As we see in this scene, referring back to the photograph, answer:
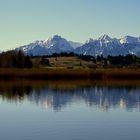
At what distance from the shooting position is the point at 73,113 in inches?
1387

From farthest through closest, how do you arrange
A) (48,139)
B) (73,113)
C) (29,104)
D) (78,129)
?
(29,104) → (73,113) → (78,129) → (48,139)

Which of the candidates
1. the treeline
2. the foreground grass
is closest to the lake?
the foreground grass

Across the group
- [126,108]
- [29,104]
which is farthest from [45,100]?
[126,108]

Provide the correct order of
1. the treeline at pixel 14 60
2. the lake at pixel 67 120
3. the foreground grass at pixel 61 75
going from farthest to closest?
the treeline at pixel 14 60, the foreground grass at pixel 61 75, the lake at pixel 67 120

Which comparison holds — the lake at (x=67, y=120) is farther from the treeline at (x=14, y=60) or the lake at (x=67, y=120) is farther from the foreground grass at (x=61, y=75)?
the treeline at (x=14, y=60)

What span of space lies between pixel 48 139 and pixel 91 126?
521 cm

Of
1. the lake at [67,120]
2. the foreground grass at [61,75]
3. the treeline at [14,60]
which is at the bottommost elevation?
the lake at [67,120]

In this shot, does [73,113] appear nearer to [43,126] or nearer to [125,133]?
[43,126]

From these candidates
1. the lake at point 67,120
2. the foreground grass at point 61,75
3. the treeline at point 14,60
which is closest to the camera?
the lake at point 67,120

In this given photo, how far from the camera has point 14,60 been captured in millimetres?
128750

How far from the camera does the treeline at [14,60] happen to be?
125 metres

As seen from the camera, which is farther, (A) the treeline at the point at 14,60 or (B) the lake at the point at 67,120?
(A) the treeline at the point at 14,60

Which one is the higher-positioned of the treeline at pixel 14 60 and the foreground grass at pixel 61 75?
the treeline at pixel 14 60

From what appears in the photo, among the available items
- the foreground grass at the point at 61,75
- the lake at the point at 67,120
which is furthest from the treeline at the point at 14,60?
the lake at the point at 67,120
